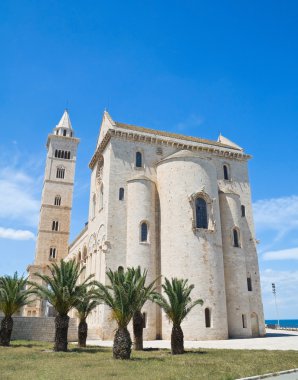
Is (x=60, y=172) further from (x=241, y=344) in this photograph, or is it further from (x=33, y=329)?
(x=241, y=344)

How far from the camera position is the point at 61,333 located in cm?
1861

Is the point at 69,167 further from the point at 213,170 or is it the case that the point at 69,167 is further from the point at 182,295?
the point at 182,295

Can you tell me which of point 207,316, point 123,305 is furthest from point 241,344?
point 123,305

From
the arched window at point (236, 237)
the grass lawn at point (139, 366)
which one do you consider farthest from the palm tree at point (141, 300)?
the arched window at point (236, 237)

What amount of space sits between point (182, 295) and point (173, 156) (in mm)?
15276

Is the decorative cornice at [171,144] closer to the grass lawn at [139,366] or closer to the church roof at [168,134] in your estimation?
the church roof at [168,134]

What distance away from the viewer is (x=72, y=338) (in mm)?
26281

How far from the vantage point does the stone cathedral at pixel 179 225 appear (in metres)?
28.0

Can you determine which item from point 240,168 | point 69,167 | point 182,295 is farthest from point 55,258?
point 182,295

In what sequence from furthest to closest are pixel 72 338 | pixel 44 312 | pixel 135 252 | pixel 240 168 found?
pixel 44 312, pixel 240 168, pixel 135 252, pixel 72 338

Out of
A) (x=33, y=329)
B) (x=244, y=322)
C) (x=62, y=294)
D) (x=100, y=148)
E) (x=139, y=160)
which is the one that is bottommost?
(x=33, y=329)

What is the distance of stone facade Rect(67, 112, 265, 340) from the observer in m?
27.9

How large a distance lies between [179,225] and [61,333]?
44.0 feet

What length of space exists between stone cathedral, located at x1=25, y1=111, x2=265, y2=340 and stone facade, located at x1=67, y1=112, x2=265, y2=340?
8 cm
